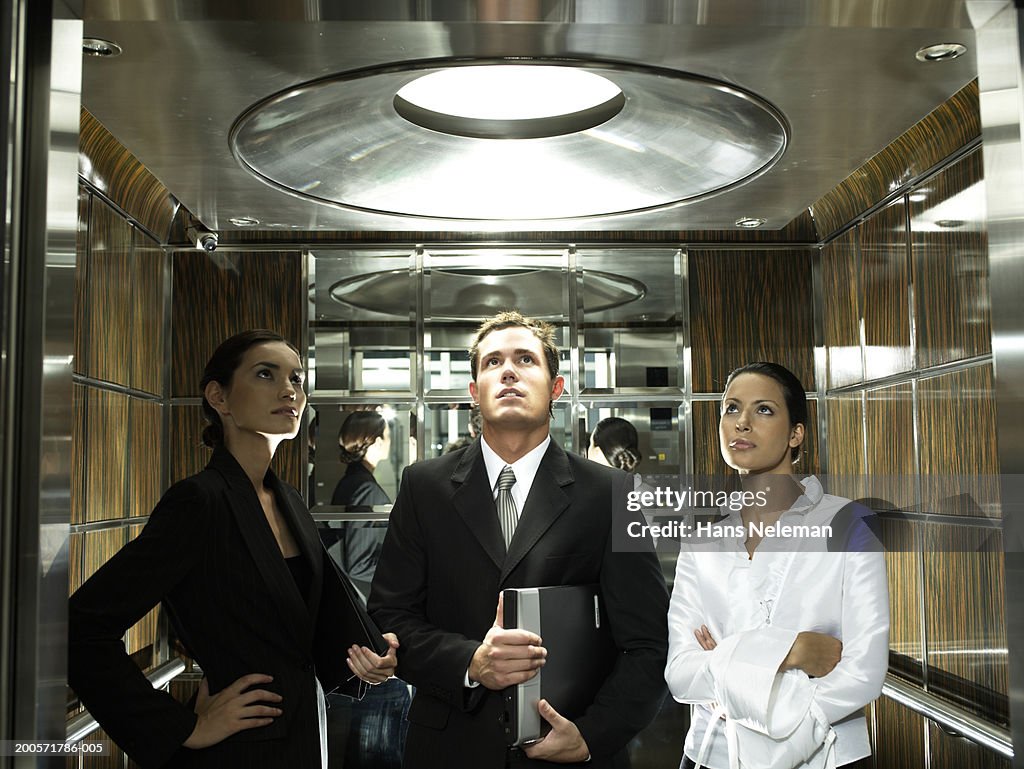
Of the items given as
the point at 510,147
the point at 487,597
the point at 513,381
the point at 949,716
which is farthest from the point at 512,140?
the point at 949,716

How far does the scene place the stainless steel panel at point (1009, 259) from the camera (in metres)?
1.48

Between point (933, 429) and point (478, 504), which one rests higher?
point (933, 429)

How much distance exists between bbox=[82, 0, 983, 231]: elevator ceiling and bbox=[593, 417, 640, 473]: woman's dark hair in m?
0.81

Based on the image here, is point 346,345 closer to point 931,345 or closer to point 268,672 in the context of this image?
point 268,672

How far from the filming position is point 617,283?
3625 mm

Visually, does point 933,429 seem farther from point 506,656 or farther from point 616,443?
point 506,656

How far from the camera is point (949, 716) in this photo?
8.59ft

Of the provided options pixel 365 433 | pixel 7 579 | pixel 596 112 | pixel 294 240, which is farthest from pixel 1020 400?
pixel 294 240

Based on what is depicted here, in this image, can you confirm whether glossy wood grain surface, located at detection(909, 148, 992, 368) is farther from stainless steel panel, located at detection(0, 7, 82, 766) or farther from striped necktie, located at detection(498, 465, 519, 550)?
stainless steel panel, located at detection(0, 7, 82, 766)

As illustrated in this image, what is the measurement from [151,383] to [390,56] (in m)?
2.03

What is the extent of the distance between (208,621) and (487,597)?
0.61m

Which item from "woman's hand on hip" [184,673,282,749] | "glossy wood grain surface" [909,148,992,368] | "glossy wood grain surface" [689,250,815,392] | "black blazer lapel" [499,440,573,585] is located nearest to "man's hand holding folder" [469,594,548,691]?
"black blazer lapel" [499,440,573,585]

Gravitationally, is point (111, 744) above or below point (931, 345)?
below

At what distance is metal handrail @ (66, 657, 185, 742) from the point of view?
270 centimetres
